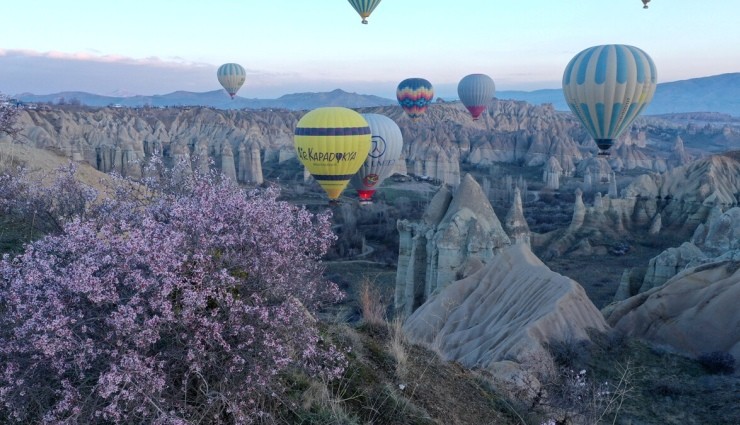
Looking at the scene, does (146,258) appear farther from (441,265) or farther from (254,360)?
(441,265)

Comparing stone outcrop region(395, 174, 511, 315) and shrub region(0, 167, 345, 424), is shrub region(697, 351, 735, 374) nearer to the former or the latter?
stone outcrop region(395, 174, 511, 315)

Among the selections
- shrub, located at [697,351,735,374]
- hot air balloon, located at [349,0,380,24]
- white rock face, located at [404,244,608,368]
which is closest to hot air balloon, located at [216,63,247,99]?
hot air balloon, located at [349,0,380,24]

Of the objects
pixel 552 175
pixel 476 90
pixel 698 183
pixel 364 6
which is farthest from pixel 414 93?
pixel 698 183

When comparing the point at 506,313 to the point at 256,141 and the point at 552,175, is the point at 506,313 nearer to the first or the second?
the point at 552,175

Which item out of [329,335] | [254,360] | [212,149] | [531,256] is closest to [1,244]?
[329,335]

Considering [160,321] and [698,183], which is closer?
[160,321]

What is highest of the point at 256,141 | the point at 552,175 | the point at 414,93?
the point at 414,93

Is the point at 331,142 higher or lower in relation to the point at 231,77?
lower
